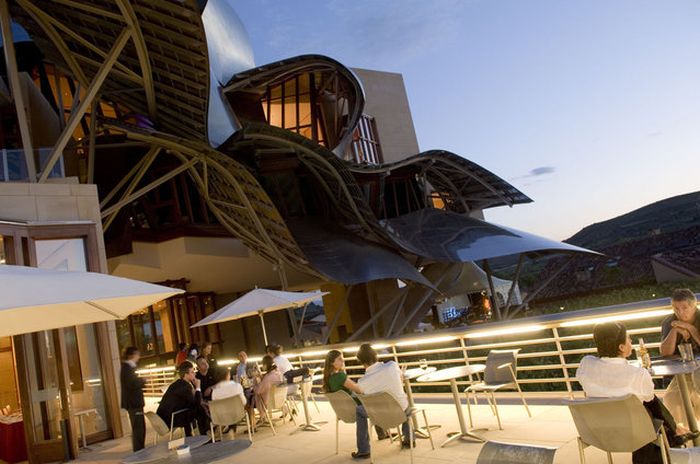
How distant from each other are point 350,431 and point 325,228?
57.5 feet

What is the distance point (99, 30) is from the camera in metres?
15.1

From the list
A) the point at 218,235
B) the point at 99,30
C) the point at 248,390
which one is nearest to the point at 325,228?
the point at 218,235

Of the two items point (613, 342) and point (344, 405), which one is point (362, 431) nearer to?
point (344, 405)

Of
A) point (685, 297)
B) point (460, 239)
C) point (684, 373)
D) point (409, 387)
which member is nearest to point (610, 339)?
point (684, 373)

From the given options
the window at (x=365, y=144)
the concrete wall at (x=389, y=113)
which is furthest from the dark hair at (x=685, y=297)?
the concrete wall at (x=389, y=113)

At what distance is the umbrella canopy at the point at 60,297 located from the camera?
161 inches

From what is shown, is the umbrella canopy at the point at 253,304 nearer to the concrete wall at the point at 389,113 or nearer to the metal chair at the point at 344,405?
the metal chair at the point at 344,405

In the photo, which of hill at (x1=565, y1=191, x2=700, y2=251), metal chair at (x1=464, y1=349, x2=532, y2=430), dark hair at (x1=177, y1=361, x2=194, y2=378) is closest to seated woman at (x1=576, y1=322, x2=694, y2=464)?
metal chair at (x1=464, y1=349, x2=532, y2=430)

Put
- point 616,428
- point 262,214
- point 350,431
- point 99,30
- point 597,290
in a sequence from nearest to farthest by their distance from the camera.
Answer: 1. point 616,428
2. point 350,431
3. point 99,30
4. point 262,214
5. point 597,290

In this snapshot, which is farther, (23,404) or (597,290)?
(597,290)

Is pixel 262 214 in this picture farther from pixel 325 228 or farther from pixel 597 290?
pixel 597 290

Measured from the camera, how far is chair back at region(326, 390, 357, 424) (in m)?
6.32

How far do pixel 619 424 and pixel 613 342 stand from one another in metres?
0.58

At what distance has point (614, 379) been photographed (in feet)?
12.1
